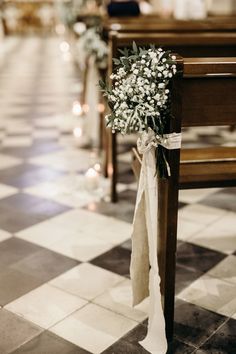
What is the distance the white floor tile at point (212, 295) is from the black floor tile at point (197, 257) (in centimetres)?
13

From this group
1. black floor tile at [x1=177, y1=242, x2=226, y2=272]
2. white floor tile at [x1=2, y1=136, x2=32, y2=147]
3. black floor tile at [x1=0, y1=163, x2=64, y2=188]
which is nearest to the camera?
black floor tile at [x1=177, y1=242, x2=226, y2=272]

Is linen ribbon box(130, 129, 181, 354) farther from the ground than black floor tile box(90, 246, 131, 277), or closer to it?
farther from the ground

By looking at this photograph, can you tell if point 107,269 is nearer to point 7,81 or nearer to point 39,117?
point 39,117

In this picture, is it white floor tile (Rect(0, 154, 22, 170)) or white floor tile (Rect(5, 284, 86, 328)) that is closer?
white floor tile (Rect(5, 284, 86, 328))

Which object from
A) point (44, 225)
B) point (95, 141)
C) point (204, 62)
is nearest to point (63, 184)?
point (44, 225)

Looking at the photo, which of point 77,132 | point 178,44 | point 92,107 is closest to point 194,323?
point 178,44

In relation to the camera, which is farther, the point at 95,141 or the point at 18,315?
the point at 95,141

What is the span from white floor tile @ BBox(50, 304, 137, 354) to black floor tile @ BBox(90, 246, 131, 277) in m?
0.40

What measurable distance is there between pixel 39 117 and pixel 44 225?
348 centimetres

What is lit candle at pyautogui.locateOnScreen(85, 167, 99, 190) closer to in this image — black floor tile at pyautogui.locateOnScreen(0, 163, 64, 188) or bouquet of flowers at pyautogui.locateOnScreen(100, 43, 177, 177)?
black floor tile at pyautogui.locateOnScreen(0, 163, 64, 188)

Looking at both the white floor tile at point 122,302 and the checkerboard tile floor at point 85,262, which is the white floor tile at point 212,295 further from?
the white floor tile at point 122,302

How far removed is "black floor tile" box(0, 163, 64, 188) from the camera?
14.6 ft

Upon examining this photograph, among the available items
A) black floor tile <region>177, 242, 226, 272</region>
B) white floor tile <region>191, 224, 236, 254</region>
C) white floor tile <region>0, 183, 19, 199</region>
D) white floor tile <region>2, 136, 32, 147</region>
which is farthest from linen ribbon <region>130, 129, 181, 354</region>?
white floor tile <region>2, 136, 32, 147</region>

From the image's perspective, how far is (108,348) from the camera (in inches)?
90.2
